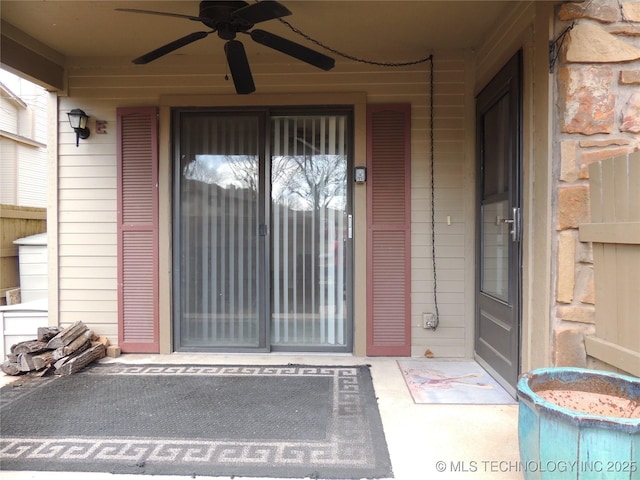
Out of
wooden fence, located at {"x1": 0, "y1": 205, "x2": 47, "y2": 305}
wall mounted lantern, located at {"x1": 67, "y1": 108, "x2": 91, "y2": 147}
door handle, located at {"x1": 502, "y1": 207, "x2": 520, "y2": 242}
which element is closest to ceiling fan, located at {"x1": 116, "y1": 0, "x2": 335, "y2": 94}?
wall mounted lantern, located at {"x1": 67, "y1": 108, "x2": 91, "y2": 147}

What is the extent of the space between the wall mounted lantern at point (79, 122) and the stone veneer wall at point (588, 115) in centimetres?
361

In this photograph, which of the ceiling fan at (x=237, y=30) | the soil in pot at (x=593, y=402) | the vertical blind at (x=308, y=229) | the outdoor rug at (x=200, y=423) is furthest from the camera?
the vertical blind at (x=308, y=229)

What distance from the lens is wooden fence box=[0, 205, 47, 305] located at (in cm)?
505

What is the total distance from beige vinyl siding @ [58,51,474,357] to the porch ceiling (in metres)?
0.14

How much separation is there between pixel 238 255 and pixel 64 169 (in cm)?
176

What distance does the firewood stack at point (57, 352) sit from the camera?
2982mm

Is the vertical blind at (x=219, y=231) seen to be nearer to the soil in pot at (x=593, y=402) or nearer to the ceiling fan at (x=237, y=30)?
the ceiling fan at (x=237, y=30)

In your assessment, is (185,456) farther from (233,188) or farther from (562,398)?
(233,188)

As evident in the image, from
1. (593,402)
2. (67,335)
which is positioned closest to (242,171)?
(67,335)

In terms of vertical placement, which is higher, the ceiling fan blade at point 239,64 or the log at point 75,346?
the ceiling fan blade at point 239,64

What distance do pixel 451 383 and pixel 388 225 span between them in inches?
52.1

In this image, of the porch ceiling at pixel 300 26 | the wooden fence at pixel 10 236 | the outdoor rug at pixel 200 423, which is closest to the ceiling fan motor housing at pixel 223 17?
the porch ceiling at pixel 300 26

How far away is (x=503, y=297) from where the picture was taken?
107 inches

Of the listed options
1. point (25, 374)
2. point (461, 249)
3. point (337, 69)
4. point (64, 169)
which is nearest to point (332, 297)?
point (461, 249)
